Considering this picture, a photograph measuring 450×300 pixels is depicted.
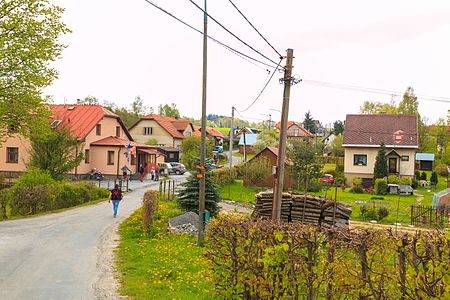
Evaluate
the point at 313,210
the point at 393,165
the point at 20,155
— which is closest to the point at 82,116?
the point at 20,155

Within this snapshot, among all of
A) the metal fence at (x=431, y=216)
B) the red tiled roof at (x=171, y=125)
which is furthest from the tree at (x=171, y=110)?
the metal fence at (x=431, y=216)

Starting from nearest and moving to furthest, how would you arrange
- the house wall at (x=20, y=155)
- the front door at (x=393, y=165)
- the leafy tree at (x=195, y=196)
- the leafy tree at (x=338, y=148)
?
the leafy tree at (x=195, y=196) < the house wall at (x=20, y=155) < the front door at (x=393, y=165) < the leafy tree at (x=338, y=148)

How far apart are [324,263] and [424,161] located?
232 feet

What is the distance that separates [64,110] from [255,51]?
39837mm

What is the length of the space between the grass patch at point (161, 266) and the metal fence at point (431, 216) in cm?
1538

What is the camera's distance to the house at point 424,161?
70.6m

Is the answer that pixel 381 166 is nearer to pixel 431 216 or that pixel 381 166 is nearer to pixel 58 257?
pixel 431 216

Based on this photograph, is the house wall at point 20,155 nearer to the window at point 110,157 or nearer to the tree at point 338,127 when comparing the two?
the window at point 110,157

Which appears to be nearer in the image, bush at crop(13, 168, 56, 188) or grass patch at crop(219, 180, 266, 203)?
bush at crop(13, 168, 56, 188)

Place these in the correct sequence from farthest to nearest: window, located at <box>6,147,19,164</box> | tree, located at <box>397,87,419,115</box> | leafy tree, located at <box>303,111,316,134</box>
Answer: leafy tree, located at <box>303,111,316,134</box> → tree, located at <box>397,87,419,115</box> → window, located at <box>6,147,19,164</box>

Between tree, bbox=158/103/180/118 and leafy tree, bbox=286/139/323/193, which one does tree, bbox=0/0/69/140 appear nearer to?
leafy tree, bbox=286/139/323/193

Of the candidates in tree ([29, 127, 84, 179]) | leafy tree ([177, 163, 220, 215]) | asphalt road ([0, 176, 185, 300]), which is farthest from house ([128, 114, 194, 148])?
leafy tree ([177, 163, 220, 215])

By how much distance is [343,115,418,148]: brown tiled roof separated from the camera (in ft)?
168

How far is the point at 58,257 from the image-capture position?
13031 mm
